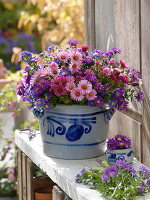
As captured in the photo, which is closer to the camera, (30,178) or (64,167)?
(64,167)

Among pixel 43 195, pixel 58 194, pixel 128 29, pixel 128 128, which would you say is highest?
pixel 128 29

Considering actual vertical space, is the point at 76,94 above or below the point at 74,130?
above

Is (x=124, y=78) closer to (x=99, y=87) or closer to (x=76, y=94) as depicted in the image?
(x=99, y=87)

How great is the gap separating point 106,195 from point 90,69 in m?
0.68

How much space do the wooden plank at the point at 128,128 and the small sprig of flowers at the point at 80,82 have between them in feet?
0.70

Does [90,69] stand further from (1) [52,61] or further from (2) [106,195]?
(2) [106,195]

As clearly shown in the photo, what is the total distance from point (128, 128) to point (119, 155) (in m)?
0.39

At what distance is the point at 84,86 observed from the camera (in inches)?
94.7

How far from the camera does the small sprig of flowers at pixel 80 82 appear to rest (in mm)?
2412

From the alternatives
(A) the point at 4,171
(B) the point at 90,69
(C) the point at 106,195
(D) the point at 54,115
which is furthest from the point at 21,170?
(A) the point at 4,171

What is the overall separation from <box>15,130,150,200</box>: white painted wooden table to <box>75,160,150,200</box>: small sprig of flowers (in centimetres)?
3

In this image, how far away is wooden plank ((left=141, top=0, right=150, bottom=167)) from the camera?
2.47 meters

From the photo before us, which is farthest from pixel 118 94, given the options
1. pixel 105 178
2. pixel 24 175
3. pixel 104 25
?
pixel 24 175

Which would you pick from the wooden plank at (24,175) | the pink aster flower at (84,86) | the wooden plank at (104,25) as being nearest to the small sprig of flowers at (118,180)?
the pink aster flower at (84,86)
